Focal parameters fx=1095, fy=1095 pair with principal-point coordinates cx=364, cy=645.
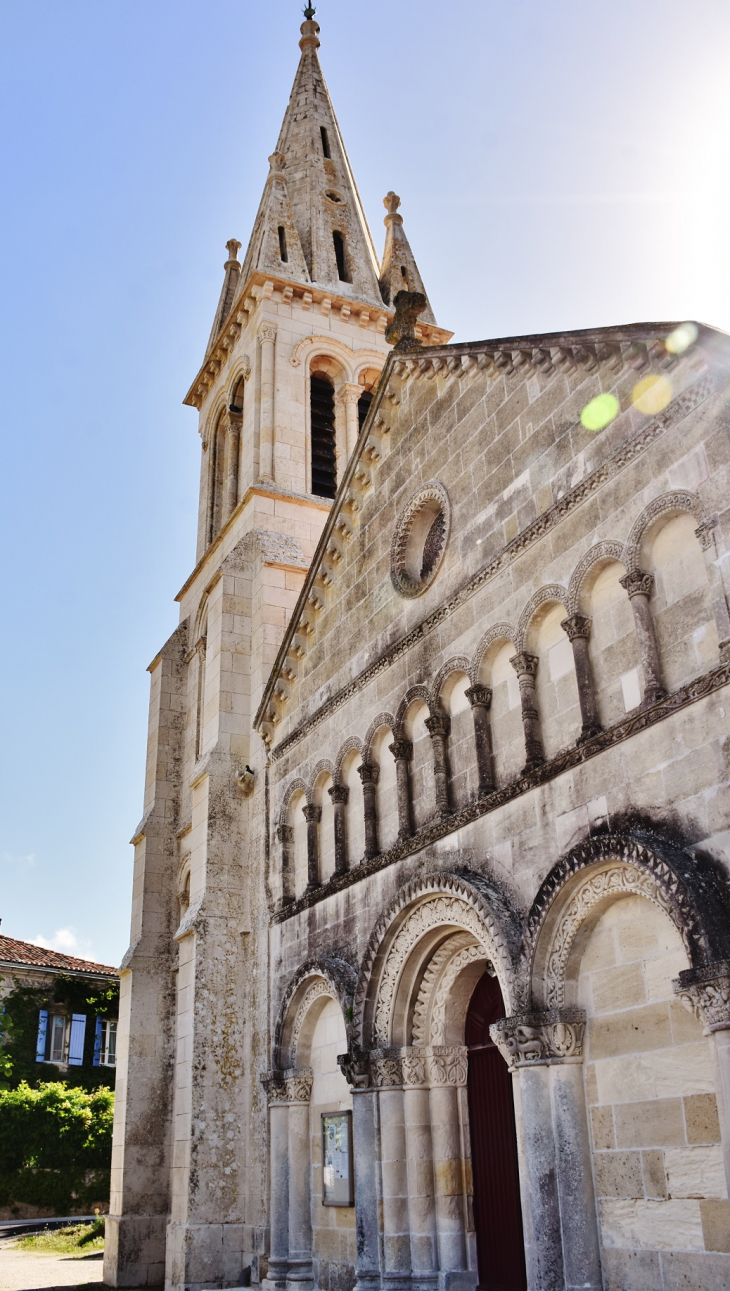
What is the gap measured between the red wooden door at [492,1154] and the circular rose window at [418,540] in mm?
5171

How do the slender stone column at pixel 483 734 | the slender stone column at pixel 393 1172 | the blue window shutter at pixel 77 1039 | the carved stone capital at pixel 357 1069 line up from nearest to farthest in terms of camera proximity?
1. the slender stone column at pixel 483 734
2. the slender stone column at pixel 393 1172
3. the carved stone capital at pixel 357 1069
4. the blue window shutter at pixel 77 1039

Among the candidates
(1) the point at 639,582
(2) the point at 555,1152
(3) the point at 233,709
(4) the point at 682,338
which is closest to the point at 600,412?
(4) the point at 682,338

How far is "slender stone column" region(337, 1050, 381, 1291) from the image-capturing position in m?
12.6

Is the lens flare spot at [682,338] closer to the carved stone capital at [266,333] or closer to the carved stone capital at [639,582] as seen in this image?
the carved stone capital at [639,582]

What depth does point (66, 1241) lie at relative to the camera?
26.4 metres

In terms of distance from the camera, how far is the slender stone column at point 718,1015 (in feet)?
25.4

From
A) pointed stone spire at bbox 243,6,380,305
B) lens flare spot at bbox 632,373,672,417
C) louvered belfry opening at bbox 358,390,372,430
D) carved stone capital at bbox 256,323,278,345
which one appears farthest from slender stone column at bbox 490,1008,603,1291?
pointed stone spire at bbox 243,6,380,305

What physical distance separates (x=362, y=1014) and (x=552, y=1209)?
420 cm

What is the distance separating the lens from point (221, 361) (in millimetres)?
27984

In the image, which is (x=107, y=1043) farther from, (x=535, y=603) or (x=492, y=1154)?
(x=535, y=603)

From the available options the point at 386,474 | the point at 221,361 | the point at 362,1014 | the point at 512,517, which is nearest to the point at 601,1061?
the point at 362,1014

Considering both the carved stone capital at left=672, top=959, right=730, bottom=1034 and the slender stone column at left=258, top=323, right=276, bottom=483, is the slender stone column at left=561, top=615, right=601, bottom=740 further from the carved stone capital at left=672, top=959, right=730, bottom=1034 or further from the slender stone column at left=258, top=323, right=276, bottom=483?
the slender stone column at left=258, top=323, right=276, bottom=483

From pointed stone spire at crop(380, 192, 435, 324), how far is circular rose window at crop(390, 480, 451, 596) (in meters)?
14.5

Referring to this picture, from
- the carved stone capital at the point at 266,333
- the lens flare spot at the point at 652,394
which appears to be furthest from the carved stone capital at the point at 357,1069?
the carved stone capital at the point at 266,333
